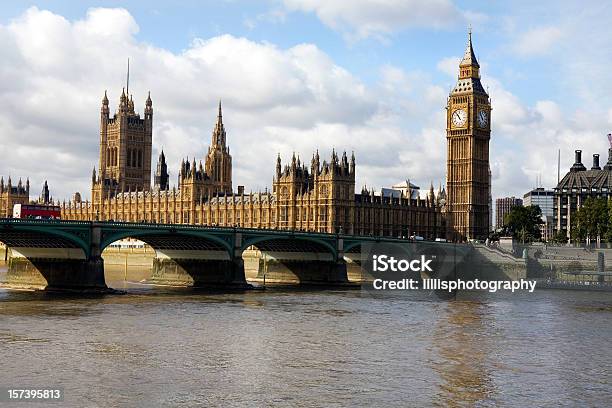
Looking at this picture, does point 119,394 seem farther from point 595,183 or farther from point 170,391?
point 595,183

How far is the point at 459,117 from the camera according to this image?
163m

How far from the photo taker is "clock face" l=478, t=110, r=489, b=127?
163125mm

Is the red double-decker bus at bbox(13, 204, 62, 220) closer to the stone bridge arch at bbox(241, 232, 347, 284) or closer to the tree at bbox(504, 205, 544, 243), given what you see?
the stone bridge arch at bbox(241, 232, 347, 284)

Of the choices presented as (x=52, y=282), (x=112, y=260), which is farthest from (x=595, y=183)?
(x=52, y=282)

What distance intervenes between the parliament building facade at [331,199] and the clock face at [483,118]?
447mm

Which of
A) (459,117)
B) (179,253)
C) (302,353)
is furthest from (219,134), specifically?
(302,353)

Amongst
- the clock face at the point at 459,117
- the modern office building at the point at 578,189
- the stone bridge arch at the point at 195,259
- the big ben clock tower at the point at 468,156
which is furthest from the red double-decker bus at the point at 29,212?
the modern office building at the point at 578,189

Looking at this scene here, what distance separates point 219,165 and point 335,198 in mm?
44292

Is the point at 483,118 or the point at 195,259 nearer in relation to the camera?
the point at 195,259

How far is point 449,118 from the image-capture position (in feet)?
541

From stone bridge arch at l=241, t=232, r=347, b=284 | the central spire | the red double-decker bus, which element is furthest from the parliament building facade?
stone bridge arch at l=241, t=232, r=347, b=284

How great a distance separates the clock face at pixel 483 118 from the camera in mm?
163125

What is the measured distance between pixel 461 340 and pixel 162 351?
15673 millimetres

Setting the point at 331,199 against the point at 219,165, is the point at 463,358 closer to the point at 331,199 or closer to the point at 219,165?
the point at 331,199
